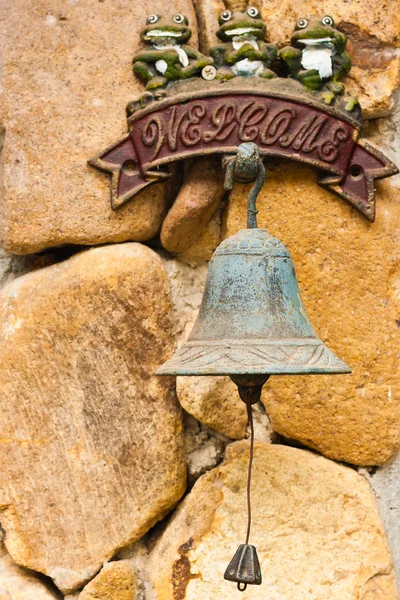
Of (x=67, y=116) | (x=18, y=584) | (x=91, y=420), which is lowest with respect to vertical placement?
(x=18, y=584)

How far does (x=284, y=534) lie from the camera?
139cm

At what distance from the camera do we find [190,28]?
1472mm

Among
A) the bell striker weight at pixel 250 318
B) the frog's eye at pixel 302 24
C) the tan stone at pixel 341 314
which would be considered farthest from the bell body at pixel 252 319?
the frog's eye at pixel 302 24

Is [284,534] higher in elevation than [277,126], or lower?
lower

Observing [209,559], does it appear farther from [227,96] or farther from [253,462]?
[227,96]

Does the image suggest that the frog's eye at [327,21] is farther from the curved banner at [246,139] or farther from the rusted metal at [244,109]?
the curved banner at [246,139]

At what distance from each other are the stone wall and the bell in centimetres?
15

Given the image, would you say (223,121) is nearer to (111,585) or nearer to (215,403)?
(215,403)

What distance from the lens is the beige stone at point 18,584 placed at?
1430 mm

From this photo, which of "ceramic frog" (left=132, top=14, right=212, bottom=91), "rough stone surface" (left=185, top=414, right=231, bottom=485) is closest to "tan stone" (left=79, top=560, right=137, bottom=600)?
"rough stone surface" (left=185, top=414, right=231, bottom=485)

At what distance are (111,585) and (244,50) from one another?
2.73 ft

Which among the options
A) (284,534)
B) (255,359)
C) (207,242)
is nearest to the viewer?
(255,359)

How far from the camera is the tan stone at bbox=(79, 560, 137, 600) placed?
1.40 m

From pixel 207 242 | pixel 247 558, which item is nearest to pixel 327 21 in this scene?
pixel 207 242
